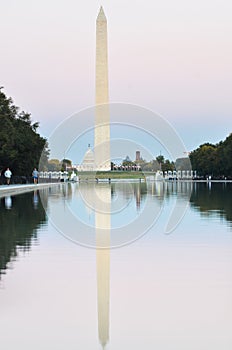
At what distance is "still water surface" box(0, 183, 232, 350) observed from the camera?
5758 millimetres

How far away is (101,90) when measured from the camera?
53.3m

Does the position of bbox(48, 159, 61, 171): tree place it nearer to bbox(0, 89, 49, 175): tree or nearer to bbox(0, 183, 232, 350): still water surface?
bbox(0, 89, 49, 175): tree

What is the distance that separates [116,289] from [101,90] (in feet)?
152

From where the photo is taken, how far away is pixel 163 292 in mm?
7531

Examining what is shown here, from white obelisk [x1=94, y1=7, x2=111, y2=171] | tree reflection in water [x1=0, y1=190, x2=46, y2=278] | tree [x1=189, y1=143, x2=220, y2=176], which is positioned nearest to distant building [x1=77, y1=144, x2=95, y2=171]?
tree [x1=189, y1=143, x2=220, y2=176]

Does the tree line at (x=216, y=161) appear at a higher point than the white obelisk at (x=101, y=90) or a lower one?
lower

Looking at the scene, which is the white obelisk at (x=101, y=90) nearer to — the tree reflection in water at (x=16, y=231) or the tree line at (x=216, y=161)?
the tree line at (x=216, y=161)

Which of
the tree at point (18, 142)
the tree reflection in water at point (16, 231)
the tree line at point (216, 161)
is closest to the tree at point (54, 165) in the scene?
the tree at point (18, 142)

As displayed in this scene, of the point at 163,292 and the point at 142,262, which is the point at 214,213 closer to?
the point at 142,262

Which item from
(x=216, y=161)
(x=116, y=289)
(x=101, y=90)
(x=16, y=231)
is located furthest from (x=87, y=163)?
(x=116, y=289)

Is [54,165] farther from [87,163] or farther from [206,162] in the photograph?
[206,162]

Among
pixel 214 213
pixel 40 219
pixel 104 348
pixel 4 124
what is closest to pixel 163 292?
pixel 104 348

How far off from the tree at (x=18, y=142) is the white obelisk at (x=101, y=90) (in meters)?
5.16

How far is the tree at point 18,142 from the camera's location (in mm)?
47125
